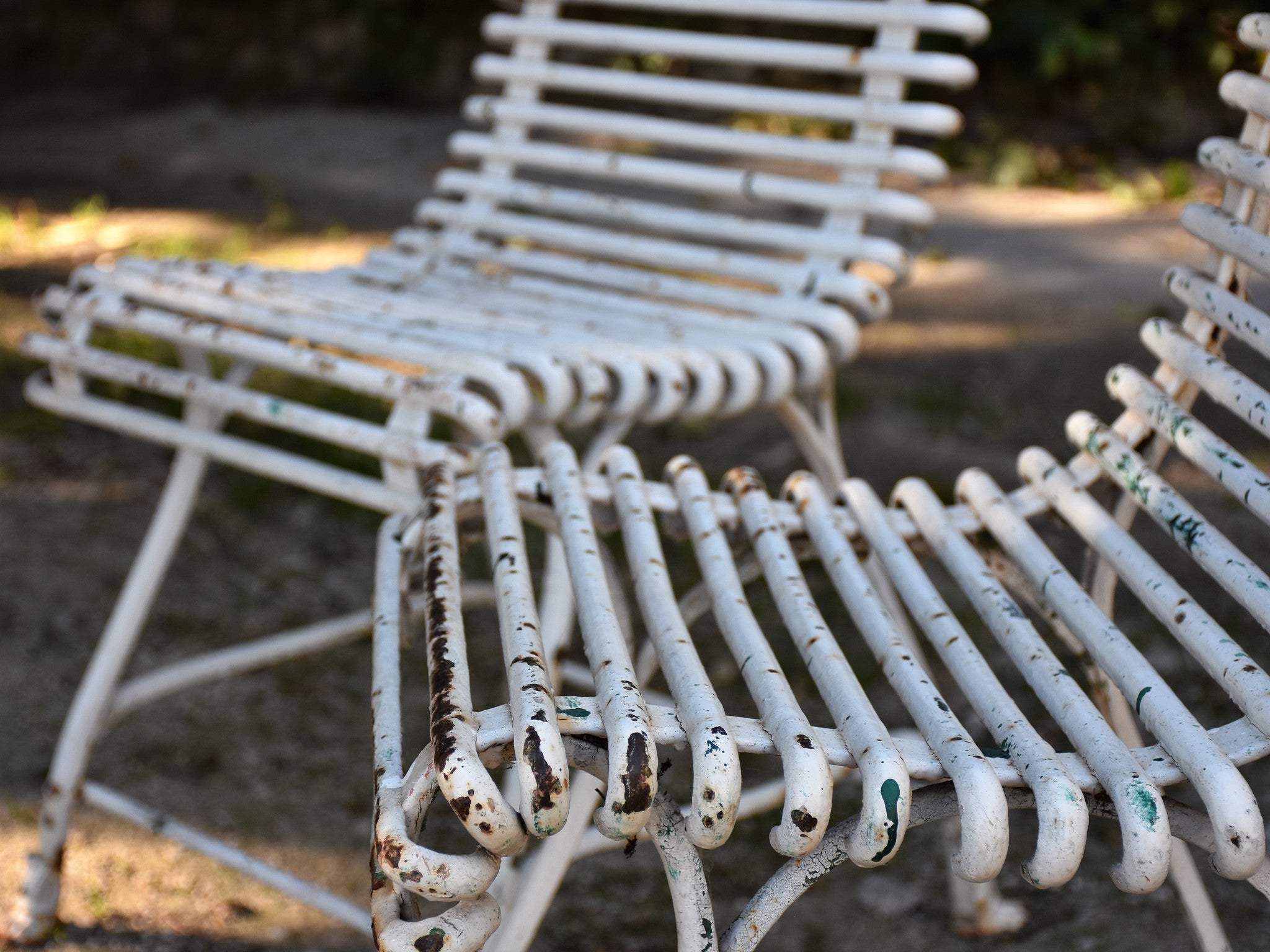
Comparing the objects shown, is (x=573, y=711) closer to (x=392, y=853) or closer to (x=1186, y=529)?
(x=392, y=853)

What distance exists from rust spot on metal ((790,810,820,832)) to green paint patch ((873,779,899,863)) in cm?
4

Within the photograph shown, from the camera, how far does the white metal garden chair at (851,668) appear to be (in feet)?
2.46

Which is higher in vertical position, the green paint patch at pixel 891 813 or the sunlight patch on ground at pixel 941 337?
the green paint patch at pixel 891 813

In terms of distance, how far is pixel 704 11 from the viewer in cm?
186

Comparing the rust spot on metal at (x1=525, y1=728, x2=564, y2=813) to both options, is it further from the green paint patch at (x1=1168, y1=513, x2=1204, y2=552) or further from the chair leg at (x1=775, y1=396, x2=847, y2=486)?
the chair leg at (x1=775, y1=396, x2=847, y2=486)

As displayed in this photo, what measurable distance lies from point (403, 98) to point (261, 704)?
4.06m

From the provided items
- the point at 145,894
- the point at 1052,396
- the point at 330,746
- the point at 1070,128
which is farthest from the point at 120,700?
the point at 1070,128

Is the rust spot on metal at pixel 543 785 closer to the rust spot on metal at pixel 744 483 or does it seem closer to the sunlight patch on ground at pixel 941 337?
the rust spot on metal at pixel 744 483

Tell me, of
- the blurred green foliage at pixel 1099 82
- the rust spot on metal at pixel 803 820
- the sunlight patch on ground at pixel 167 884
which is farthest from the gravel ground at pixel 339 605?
the rust spot on metal at pixel 803 820

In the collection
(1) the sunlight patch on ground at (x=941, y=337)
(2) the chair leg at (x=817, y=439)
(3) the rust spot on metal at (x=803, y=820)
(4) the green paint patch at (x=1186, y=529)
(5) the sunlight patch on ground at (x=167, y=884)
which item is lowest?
(5) the sunlight patch on ground at (x=167, y=884)

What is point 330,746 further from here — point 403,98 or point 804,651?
point 403,98

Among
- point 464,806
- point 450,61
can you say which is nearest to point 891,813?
point 464,806

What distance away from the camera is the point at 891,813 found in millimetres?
744

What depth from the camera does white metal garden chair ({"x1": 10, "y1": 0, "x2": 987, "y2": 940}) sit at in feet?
4.12
